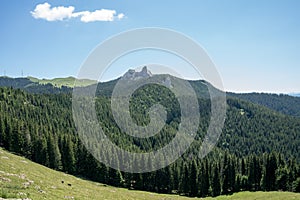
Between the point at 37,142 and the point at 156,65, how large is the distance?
7574 centimetres

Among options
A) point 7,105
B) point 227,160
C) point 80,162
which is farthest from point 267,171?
point 7,105

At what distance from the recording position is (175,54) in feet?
89.9

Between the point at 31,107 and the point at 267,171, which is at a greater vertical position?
the point at 31,107

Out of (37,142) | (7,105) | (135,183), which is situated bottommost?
(135,183)

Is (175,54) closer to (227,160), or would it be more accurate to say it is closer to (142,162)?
(227,160)

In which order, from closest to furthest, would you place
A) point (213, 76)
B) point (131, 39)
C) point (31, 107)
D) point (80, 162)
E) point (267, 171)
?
point (213, 76) → point (131, 39) → point (267, 171) → point (80, 162) → point (31, 107)

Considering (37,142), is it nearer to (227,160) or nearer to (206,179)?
(206,179)

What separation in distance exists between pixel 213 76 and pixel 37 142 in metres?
82.0

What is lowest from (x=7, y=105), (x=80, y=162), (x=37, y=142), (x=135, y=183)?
(x=135, y=183)

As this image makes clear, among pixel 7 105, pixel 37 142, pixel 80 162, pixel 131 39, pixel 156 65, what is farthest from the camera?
pixel 7 105

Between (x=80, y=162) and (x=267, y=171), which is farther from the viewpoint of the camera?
(x=80, y=162)

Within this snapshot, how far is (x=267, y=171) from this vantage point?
291 ft

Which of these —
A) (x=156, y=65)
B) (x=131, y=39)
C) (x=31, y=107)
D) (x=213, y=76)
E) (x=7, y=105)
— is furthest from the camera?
(x=31, y=107)

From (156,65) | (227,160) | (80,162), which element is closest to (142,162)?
(80,162)
